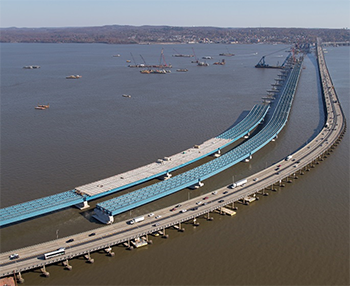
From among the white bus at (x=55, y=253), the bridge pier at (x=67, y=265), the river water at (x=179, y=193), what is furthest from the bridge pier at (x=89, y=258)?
the white bus at (x=55, y=253)

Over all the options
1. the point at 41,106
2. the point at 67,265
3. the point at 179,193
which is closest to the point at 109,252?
the point at 67,265

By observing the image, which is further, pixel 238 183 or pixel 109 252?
pixel 238 183

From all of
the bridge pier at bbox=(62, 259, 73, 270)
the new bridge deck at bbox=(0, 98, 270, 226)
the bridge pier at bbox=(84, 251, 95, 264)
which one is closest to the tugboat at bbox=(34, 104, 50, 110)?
the new bridge deck at bbox=(0, 98, 270, 226)

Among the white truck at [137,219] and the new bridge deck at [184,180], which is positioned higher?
the new bridge deck at [184,180]

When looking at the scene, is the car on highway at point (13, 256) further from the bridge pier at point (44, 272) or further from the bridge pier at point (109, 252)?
the bridge pier at point (109, 252)

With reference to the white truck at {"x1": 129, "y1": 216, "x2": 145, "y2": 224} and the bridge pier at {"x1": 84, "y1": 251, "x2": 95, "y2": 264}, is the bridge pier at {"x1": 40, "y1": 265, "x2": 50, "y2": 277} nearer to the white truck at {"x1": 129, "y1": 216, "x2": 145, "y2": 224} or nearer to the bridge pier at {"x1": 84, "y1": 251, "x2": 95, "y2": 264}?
the bridge pier at {"x1": 84, "y1": 251, "x2": 95, "y2": 264}

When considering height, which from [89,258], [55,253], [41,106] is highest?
[41,106]

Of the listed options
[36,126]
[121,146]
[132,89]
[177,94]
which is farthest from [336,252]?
[132,89]

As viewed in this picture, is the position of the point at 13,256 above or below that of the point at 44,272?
above

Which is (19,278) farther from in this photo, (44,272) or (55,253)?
(55,253)
